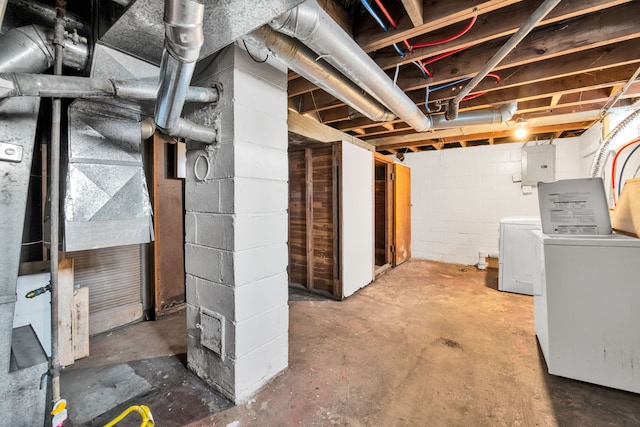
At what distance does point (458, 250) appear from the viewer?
4668 mm

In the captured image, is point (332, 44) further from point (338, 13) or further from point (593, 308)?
point (593, 308)

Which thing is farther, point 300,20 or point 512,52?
point 512,52

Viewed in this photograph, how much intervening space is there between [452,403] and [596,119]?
3720mm

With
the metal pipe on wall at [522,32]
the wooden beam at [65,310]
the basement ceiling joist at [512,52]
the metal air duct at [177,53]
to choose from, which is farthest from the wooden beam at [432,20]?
the wooden beam at [65,310]

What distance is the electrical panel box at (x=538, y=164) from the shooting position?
157 inches

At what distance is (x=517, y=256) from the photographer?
3.25m

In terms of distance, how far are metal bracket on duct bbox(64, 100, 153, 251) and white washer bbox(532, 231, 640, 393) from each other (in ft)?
8.49

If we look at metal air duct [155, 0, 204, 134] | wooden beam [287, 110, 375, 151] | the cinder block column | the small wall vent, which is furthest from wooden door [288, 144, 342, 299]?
metal air duct [155, 0, 204, 134]

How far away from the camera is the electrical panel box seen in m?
4.00

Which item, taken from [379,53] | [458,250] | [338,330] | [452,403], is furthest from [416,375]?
[458,250]

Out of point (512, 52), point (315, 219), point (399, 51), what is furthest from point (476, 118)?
point (315, 219)

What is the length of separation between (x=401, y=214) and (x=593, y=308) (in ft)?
9.49

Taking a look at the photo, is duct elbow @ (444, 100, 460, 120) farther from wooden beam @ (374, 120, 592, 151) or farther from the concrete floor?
the concrete floor

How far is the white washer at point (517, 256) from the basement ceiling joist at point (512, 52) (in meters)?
1.32
